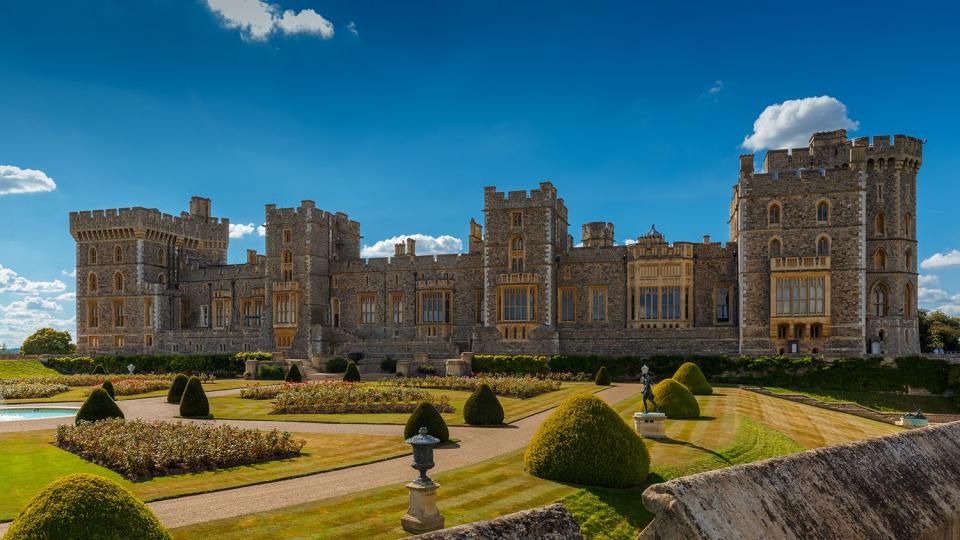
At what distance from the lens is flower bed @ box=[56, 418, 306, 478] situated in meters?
15.4

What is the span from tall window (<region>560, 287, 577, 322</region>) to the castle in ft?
0.35

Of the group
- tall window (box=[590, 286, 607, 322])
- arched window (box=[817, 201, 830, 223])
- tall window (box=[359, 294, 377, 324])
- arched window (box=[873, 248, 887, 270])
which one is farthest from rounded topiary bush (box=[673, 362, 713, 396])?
tall window (box=[359, 294, 377, 324])

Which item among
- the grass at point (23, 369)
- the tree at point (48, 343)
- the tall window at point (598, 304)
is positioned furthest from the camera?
the tree at point (48, 343)

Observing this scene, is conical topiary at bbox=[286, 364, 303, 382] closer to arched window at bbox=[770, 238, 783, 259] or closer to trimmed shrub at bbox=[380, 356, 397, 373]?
trimmed shrub at bbox=[380, 356, 397, 373]

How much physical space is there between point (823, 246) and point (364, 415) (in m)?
30.4

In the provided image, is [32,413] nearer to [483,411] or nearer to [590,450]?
[483,411]

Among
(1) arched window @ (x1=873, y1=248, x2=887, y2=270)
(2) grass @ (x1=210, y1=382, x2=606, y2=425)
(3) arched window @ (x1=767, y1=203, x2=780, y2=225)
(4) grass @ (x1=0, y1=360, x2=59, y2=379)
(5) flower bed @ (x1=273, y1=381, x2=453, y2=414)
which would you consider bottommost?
(4) grass @ (x1=0, y1=360, x2=59, y2=379)

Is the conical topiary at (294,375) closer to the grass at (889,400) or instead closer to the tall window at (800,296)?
the grass at (889,400)

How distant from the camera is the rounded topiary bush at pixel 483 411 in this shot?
2256 cm

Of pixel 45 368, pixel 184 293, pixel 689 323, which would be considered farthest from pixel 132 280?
pixel 689 323

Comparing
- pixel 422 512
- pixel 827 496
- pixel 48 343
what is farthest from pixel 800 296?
pixel 48 343

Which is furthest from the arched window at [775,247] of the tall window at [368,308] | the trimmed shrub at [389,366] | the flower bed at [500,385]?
the tall window at [368,308]

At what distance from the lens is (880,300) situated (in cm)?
4209

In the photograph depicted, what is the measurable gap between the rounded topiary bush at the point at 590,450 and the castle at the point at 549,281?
91.4 ft
